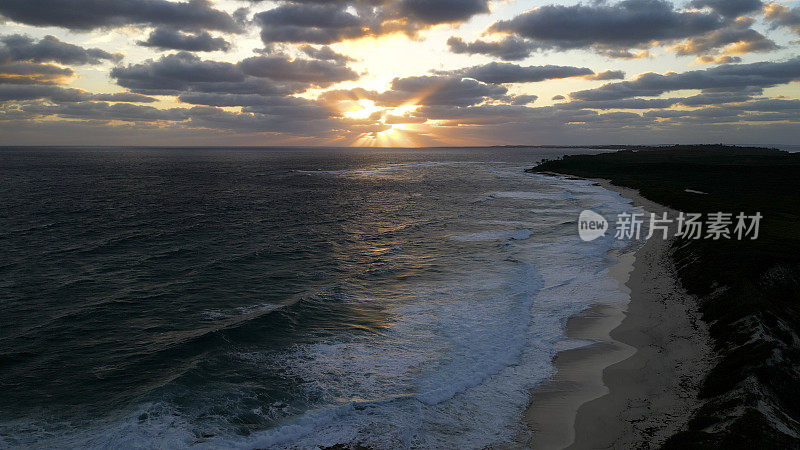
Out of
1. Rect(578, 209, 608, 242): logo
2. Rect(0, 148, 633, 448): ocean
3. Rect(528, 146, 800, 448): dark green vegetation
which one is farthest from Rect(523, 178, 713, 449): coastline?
Rect(578, 209, 608, 242): logo

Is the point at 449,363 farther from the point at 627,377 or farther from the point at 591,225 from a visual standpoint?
the point at 591,225

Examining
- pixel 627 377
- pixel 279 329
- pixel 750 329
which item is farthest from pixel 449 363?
pixel 750 329

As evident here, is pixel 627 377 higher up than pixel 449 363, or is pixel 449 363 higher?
pixel 627 377

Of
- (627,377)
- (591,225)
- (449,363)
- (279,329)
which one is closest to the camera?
(627,377)

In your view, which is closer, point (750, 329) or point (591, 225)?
point (750, 329)

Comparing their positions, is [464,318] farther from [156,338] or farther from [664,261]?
[664,261]

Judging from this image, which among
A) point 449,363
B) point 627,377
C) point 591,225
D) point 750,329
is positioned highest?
point 591,225

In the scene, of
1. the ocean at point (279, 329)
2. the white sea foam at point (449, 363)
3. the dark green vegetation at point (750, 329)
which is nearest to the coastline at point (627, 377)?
the dark green vegetation at point (750, 329)

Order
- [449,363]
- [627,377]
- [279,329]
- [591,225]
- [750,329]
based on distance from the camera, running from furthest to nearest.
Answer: [591,225] < [279,329] < [449,363] < [750,329] < [627,377]

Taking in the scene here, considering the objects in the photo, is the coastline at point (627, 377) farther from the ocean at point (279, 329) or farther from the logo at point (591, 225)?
the logo at point (591, 225)
